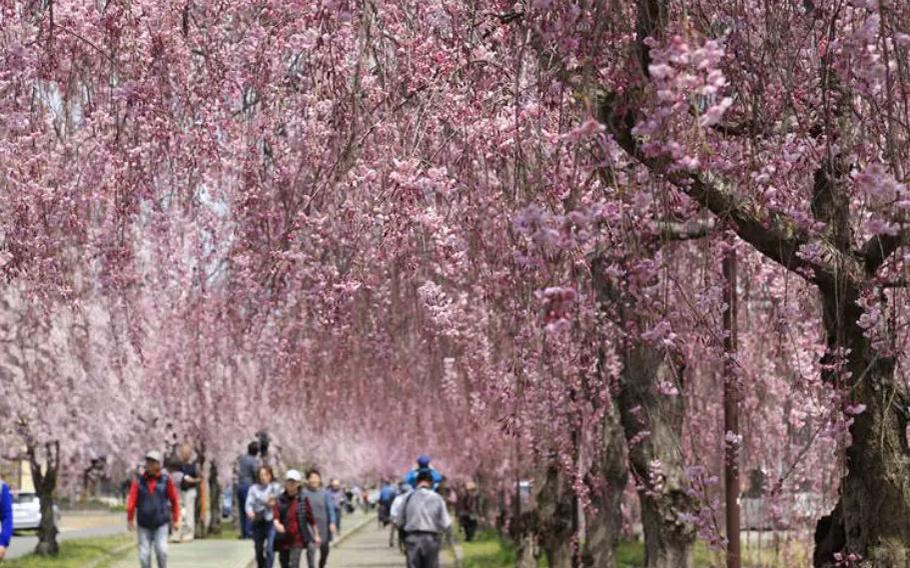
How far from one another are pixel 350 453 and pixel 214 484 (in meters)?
24.3

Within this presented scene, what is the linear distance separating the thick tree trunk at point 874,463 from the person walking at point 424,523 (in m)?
9.37

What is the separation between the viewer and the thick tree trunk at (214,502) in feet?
150

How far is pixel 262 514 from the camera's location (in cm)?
2194

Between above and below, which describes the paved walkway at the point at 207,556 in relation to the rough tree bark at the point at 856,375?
below

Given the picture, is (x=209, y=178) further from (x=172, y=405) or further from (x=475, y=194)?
(x=172, y=405)

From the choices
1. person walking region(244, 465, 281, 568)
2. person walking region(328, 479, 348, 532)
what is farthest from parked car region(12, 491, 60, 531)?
person walking region(244, 465, 281, 568)

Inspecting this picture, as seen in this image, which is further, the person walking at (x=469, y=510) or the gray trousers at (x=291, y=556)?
the person walking at (x=469, y=510)

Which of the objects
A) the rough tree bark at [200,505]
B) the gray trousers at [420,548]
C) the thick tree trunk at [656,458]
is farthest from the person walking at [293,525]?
the rough tree bark at [200,505]

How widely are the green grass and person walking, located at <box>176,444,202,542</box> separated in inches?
52.7

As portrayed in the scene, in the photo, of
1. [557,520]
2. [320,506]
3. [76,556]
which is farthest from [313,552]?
[76,556]

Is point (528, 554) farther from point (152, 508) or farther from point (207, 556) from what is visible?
point (152, 508)

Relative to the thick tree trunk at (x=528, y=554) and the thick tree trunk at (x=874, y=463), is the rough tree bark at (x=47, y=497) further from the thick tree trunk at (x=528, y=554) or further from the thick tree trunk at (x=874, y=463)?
the thick tree trunk at (x=874, y=463)

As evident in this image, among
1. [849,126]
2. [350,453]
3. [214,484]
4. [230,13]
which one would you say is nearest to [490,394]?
[230,13]

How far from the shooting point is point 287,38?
11625 millimetres
